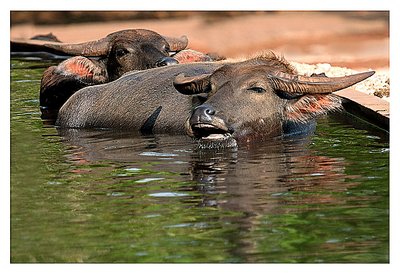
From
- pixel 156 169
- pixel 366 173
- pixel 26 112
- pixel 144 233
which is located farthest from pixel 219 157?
pixel 26 112

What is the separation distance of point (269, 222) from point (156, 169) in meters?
2.62

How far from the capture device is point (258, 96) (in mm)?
12531

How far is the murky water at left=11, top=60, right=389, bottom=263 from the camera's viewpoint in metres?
8.03

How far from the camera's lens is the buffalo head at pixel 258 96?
12.1 m

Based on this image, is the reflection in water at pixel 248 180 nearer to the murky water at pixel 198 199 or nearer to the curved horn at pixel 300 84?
the murky water at pixel 198 199

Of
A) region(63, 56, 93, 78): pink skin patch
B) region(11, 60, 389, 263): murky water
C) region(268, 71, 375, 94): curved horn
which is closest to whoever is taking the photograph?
region(11, 60, 389, 263): murky water

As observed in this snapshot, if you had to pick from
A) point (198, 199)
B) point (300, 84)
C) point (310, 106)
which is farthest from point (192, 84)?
point (198, 199)

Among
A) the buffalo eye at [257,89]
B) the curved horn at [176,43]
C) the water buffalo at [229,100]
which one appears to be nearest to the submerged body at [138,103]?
the water buffalo at [229,100]

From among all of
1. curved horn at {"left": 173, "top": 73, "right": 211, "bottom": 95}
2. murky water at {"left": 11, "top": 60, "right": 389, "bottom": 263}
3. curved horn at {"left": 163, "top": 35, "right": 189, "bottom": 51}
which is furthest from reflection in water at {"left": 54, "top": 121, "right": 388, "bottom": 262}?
curved horn at {"left": 163, "top": 35, "right": 189, "bottom": 51}

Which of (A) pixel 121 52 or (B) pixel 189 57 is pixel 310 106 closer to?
(B) pixel 189 57

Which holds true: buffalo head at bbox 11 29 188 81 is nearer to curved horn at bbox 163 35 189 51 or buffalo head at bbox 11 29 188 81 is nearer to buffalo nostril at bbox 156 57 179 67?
buffalo nostril at bbox 156 57 179 67

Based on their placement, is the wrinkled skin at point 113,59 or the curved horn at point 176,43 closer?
the wrinkled skin at point 113,59

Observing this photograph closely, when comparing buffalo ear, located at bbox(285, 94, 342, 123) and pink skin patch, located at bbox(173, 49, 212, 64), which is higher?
pink skin patch, located at bbox(173, 49, 212, 64)

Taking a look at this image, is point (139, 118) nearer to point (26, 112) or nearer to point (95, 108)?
point (95, 108)
